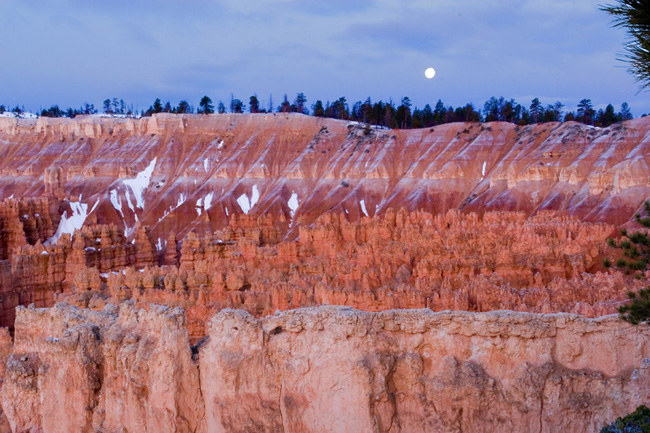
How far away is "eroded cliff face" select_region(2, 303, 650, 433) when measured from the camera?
9383 mm

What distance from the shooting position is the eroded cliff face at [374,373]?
9.38 metres

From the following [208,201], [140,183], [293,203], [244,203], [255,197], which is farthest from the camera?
[140,183]

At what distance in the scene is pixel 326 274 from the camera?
27.4 m

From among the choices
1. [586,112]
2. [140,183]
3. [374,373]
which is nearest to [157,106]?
[140,183]

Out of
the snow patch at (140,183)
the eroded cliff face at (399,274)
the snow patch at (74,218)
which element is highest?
the snow patch at (140,183)

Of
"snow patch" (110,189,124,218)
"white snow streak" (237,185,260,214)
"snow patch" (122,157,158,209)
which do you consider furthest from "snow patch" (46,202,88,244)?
"white snow streak" (237,185,260,214)

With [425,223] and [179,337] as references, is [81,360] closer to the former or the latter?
[179,337]

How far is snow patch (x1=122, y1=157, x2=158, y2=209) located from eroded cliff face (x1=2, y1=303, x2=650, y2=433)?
208 ft

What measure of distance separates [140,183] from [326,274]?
177ft

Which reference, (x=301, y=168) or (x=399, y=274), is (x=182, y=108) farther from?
(x=399, y=274)

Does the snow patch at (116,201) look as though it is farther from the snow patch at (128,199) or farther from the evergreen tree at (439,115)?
the evergreen tree at (439,115)

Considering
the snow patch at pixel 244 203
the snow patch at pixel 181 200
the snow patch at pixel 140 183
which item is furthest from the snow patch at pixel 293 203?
the snow patch at pixel 140 183

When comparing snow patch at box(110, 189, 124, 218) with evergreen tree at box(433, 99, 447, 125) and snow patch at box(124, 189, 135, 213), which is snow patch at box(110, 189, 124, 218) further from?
evergreen tree at box(433, 99, 447, 125)

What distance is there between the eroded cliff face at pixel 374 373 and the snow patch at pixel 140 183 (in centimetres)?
6349
